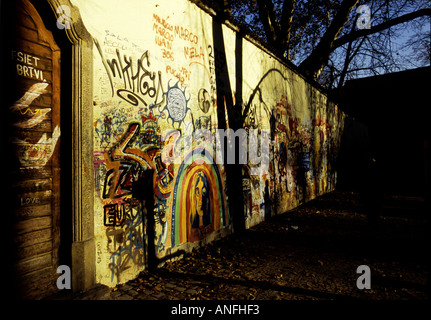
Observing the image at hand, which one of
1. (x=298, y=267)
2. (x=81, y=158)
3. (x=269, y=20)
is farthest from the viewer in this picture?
(x=269, y=20)

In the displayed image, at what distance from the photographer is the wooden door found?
2.61 metres

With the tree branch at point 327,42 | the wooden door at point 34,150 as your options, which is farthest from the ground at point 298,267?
the tree branch at point 327,42

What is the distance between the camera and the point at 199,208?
16.1 feet

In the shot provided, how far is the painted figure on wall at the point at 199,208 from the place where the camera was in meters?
4.71

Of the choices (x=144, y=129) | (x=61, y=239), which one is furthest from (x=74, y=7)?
(x=61, y=239)

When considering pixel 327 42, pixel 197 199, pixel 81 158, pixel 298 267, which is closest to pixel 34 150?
pixel 81 158

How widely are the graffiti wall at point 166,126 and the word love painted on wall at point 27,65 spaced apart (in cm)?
59

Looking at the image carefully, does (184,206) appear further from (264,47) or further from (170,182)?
(264,47)

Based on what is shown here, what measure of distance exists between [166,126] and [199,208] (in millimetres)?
1612

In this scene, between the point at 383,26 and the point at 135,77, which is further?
the point at 383,26

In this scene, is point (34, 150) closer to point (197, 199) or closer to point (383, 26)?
point (197, 199)

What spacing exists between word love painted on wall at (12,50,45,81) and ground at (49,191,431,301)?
2.25 m

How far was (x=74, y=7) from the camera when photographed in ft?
9.68

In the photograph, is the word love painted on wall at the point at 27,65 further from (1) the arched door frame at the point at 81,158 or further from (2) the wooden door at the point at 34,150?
(1) the arched door frame at the point at 81,158
